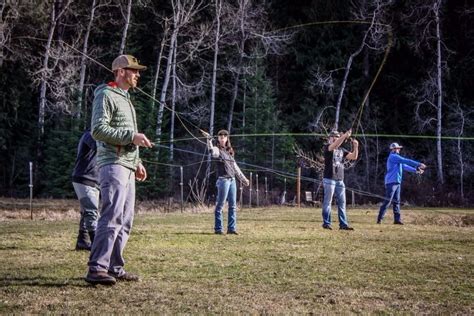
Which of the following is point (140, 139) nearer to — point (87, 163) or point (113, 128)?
point (113, 128)

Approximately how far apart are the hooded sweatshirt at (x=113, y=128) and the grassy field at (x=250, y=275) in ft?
3.93

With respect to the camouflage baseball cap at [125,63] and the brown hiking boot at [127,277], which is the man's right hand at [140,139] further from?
the brown hiking boot at [127,277]

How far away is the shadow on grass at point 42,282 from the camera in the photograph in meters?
5.96

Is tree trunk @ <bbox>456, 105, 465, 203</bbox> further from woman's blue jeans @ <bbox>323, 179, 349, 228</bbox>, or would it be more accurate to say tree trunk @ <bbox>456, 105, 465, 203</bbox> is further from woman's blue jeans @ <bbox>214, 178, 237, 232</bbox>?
woman's blue jeans @ <bbox>214, 178, 237, 232</bbox>

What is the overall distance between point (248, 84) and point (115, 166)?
32.4 meters

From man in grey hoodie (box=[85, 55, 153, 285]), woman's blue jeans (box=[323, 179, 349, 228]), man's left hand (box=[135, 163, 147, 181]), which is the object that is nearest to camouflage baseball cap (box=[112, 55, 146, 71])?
man in grey hoodie (box=[85, 55, 153, 285])

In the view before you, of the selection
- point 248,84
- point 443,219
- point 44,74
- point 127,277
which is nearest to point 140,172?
point 127,277

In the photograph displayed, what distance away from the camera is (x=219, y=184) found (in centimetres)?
1205

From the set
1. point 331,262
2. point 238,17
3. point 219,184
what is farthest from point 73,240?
point 238,17

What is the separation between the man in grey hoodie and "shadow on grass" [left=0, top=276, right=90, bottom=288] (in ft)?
0.83

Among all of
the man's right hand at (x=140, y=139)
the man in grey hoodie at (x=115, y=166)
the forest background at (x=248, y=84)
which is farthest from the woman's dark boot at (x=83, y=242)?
the forest background at (x=248, y=84)

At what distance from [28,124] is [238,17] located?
46.9ft

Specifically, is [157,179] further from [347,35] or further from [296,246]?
[296,246]

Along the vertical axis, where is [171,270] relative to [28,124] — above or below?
below
